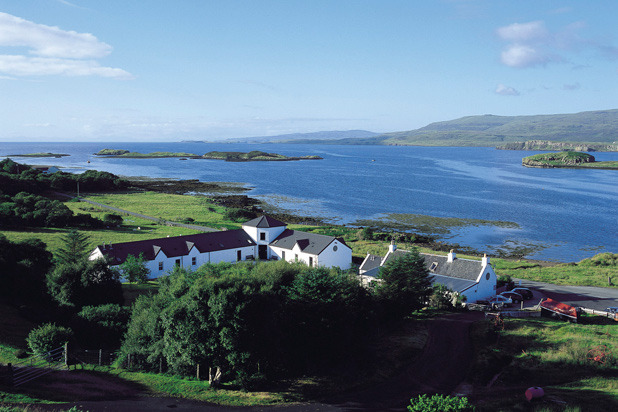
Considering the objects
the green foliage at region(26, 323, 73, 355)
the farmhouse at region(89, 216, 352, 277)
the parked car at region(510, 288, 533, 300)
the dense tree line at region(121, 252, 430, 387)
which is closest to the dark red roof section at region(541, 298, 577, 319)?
the parked car at region(510, 288, 533, 300)

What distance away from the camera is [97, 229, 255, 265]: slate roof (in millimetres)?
48862

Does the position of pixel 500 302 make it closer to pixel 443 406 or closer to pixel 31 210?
pixel 443 406

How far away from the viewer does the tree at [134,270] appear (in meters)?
45.4

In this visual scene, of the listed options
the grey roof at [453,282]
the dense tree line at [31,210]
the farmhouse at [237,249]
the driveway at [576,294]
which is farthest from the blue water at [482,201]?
the dense tree line at [31,210]

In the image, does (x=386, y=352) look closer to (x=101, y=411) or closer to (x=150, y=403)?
(x=150, y=403)

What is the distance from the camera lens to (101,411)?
2002 centimetres

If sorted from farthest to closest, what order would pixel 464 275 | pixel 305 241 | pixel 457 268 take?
1. pixel 305 241
2. pixel 457 268
3. pixel 464 275

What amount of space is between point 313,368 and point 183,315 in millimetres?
8777

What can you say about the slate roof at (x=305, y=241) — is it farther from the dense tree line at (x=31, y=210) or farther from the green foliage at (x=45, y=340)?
the dense tree line at (x=31, y=210)

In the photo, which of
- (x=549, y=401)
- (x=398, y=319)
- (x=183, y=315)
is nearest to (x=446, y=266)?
(x=398, y=319)

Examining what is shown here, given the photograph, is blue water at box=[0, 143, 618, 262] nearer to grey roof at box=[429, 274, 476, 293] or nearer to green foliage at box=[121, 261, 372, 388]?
grey roof at box=[429, 274, 476, 293]

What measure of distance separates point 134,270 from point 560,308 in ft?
133

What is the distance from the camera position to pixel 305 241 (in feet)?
177

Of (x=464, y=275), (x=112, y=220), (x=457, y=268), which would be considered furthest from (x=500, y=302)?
(x=112, y=220)
